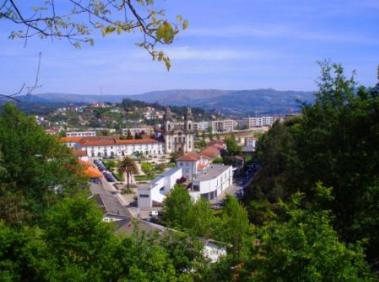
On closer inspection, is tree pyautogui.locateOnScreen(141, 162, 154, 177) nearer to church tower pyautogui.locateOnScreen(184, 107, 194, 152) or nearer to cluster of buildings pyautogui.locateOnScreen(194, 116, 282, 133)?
church tower pyautogui.locateOnScreen(184, 107, 194, 152)

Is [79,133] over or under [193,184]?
Result: under

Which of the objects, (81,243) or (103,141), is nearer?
(81,243)

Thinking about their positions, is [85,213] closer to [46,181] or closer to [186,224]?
[46,181]

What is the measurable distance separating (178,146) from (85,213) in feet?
214

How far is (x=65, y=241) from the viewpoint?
347 inches

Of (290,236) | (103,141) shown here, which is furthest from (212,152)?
(290,236)

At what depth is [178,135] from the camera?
74.0m

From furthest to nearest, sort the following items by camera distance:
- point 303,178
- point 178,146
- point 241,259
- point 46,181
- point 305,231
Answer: point 178,146
point 46,181
point 303,178
point 241,259
point 305,231

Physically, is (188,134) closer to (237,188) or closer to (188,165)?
(188,165)

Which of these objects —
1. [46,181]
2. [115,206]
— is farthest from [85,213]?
[115,206]

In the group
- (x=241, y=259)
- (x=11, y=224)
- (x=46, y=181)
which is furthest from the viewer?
(x=46, y=181)

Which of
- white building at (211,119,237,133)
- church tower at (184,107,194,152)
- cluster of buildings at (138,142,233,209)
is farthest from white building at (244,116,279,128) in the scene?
cluster of buildings at (138,142,233,209)

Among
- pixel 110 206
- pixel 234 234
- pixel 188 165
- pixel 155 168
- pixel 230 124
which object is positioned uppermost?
pixel 234 234

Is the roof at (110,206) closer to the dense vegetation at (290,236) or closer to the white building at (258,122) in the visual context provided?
the dense vegetation at (290,236)
